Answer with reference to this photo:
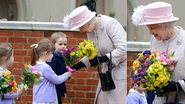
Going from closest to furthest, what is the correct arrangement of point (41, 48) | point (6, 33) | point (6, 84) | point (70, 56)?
point (6, 84)
point (70, 56)
point (41, 48)
point (6, 33)

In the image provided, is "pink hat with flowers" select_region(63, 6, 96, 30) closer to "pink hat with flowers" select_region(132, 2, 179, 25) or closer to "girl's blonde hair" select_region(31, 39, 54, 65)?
"girl's blonde hair" select_region(31, 39, 54, 65)

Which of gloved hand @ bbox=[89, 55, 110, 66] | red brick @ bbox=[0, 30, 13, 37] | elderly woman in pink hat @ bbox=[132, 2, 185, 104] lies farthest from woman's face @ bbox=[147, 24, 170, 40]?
red brick @ bbox=[0, 30, 13, 37]

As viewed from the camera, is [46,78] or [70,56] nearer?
[70,56]

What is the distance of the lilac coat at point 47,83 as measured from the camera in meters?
6.44

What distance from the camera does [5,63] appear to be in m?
5.78

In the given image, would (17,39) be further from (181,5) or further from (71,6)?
(181,5)

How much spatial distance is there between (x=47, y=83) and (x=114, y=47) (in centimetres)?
102

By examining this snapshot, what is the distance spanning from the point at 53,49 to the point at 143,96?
49.7 inches

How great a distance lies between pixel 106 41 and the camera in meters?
6.09

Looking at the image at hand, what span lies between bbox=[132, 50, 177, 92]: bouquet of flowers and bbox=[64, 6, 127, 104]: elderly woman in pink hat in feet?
5.21

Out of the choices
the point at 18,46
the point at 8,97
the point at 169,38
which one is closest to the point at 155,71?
the point at 169,38

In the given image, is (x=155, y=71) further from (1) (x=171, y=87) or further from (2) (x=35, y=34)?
(2) (x=35, y=34)

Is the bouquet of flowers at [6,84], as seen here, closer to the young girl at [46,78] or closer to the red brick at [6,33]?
the young girl at [46,78]

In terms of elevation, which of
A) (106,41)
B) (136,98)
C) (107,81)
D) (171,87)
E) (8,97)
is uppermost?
(106,41)
